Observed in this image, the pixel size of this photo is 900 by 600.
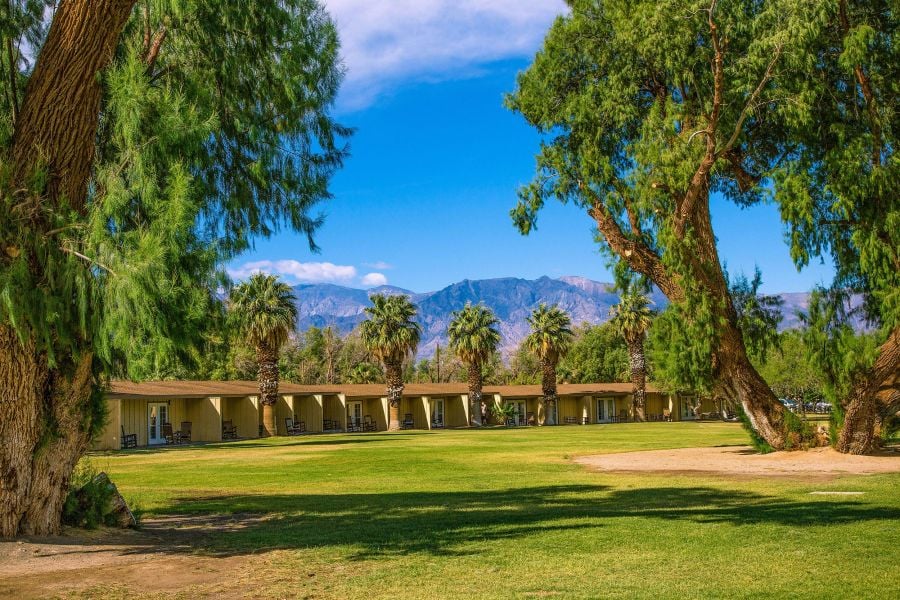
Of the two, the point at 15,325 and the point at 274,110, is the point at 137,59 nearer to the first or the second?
the point at 274,110

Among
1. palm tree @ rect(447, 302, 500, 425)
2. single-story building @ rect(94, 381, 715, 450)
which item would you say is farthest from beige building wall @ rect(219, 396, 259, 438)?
palm tree @ rect(447, 302, 500, 425)

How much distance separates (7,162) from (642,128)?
16.7 m

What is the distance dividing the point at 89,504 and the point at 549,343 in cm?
5847

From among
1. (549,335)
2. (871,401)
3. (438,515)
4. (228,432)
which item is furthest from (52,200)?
(549,335)

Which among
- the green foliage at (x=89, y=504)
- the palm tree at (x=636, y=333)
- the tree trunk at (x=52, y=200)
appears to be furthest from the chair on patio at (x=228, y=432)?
the tree trunk at (x=52, y=200)

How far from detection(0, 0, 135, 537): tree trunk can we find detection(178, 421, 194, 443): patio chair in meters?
38.1

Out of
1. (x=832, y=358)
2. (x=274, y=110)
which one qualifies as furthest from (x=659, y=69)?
(x=274, y=110)

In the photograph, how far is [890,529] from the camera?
34.8 ft

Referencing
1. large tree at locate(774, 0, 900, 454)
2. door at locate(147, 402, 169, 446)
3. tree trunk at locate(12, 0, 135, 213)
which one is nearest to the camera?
tree trunk at locate(12, 0, 135, 213)

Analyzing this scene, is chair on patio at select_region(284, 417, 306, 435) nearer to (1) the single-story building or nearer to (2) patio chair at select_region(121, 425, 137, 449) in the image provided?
(1) the single-story building

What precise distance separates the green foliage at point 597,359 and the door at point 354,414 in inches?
1405

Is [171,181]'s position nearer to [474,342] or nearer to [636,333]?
[474,342]

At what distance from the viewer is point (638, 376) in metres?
70.3

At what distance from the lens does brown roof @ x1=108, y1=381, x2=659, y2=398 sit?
4534 centimetres
